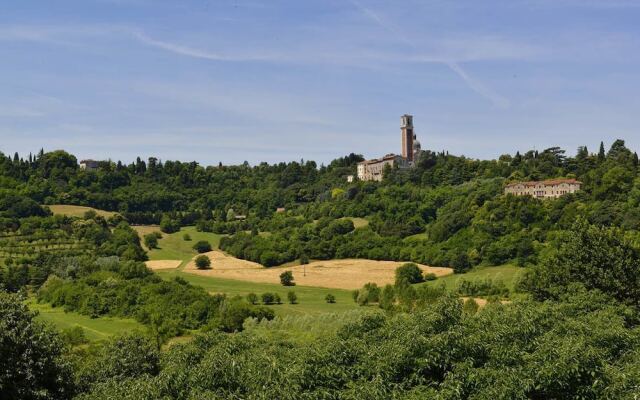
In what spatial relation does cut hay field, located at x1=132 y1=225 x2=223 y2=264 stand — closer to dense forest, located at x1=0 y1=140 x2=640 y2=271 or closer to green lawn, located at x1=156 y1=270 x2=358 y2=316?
dense forest, located at x1=0 y1=140 x2=640 y2=271

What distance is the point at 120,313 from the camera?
6925 centimetres

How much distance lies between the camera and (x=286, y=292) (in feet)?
285

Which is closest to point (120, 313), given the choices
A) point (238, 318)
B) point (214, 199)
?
point (238, 318)

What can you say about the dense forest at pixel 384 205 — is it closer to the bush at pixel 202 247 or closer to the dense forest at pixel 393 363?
the bush at pixel 202 247

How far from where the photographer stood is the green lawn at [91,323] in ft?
200

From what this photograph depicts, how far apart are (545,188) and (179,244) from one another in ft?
252

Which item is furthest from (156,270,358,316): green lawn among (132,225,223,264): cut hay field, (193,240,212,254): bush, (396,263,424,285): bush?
(193,240,212,254): bush

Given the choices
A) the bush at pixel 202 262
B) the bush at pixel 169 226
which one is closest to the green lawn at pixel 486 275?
the bush at pixel 202 262

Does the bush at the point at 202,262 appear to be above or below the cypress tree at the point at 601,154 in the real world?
below

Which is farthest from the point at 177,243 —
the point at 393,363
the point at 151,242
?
the point at 393,363

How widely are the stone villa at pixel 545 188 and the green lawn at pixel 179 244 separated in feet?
210

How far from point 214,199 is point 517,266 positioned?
114 meters

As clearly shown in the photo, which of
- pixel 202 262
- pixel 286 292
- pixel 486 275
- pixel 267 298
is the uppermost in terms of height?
pixel 486 275

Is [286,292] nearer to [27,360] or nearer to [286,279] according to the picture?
[286,279]
